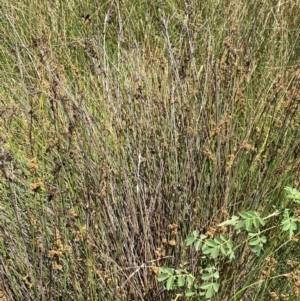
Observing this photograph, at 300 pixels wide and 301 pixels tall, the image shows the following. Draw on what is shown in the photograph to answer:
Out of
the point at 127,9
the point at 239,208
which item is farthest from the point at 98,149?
the point at 127,9

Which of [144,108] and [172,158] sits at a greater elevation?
[144,108]

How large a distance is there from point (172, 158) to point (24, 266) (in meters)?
0.63

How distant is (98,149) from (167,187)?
0.28 m

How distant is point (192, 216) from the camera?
1815 mm

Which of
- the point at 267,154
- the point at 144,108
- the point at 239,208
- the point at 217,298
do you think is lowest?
the point at 217,298

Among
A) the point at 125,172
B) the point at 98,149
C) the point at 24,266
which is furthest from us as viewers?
the point at 98,149

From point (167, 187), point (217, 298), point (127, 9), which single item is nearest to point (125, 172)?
point (167, 187)

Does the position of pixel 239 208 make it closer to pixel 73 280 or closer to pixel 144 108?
pixel 144 108

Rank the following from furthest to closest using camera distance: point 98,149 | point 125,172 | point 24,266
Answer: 1. point 98,149
2. point 125,172
3. point 24,266

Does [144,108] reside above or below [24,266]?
above

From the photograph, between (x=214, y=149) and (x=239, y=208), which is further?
(x=214, y=149)

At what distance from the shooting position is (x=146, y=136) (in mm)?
1940

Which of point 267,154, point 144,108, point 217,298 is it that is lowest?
point 217,298

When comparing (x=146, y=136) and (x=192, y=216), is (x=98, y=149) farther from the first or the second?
(x=192, y=216)
